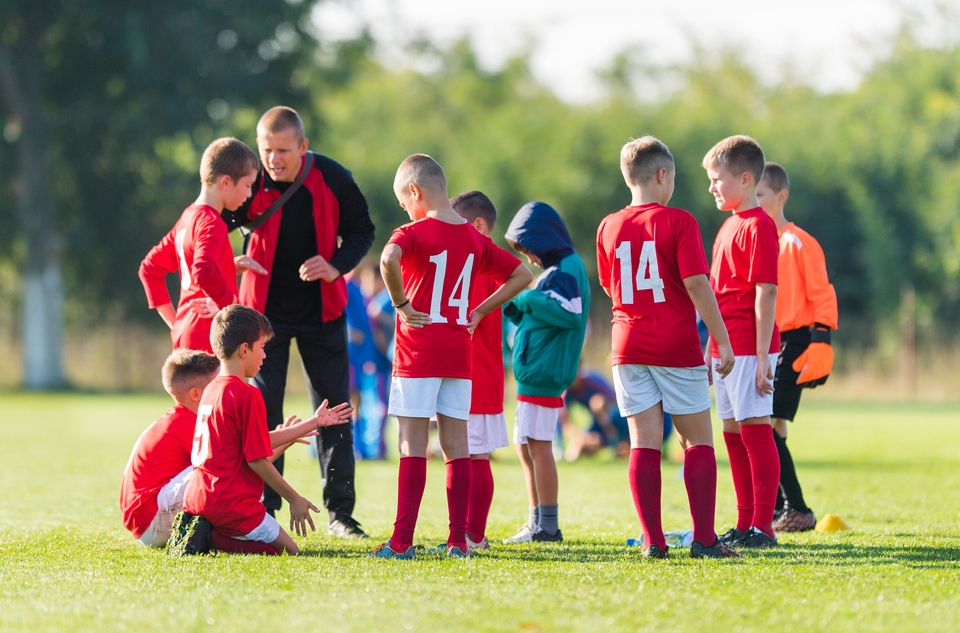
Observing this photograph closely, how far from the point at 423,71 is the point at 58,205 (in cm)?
3376

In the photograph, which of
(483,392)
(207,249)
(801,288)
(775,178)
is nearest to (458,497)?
(483,392)

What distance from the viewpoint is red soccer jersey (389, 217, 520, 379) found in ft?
16.2

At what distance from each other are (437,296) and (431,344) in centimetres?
22

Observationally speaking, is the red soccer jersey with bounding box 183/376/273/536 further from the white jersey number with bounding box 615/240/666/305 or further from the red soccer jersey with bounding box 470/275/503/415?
the white jersey number with bounding box 615/240/666/305

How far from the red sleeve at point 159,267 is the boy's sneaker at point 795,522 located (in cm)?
358

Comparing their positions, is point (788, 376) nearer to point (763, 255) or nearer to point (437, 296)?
point (763, 255)

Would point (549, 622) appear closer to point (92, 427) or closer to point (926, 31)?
point (92, 427)

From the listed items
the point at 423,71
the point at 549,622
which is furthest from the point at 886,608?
the point at 423,71

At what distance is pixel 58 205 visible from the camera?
93.8 feet

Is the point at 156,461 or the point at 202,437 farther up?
the point at 202,437

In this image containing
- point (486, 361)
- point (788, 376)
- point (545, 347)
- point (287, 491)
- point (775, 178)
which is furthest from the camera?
point (775, 178)

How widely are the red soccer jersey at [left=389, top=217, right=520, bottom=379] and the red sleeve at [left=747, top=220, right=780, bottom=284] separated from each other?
1385 mm

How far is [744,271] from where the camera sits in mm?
5488

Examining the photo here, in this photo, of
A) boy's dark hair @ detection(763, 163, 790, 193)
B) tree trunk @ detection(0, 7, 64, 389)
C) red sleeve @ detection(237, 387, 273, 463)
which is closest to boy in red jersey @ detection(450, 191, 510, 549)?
red sleeve @ detection(237, 387, 273, 463)
